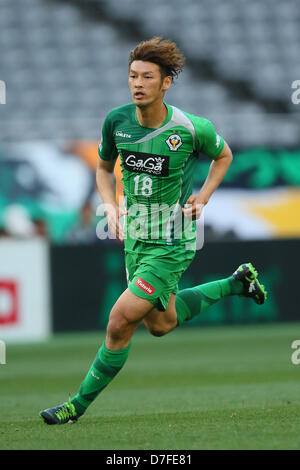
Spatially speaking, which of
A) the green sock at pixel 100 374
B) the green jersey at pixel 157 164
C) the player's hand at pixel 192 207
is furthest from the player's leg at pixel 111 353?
the player's hand at pixel 192 207

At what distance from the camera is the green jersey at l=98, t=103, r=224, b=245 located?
5.77m

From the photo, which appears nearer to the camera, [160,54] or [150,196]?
[160,54]

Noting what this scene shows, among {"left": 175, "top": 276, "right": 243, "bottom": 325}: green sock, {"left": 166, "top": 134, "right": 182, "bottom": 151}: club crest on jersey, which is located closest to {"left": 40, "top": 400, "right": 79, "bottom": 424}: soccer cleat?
{"left": 175, "top": 276, "right": 243, "bottom": 325}: green sock

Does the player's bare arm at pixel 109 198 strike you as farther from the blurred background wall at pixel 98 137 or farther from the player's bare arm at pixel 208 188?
the blurred background wall at pixel 98 137

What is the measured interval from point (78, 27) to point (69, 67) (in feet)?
3.74

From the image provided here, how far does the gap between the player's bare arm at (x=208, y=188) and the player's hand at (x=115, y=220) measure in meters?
0.38

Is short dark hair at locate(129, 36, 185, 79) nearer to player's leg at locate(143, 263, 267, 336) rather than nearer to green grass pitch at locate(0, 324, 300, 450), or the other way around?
player's leg at locate(143, 263, 267, 336)

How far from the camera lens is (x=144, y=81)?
18.3 feet

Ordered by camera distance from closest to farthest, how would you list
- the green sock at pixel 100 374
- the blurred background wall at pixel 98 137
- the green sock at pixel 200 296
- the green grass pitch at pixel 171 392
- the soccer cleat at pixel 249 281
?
the green grass pitch at pixel 171 392
the green sock at pixel 100 374
the green sock at pixel 200 296
the soccer cleat at pixel 249 281
the blurred background wall at pixel 98 137

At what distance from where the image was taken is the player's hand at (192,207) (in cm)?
569

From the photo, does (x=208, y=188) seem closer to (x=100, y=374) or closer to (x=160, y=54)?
(x=160, y=54)

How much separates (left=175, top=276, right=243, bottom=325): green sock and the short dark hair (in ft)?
4.81

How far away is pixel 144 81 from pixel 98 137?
9862 mm

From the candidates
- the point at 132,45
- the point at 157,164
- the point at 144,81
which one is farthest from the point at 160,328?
the point at 132,45
